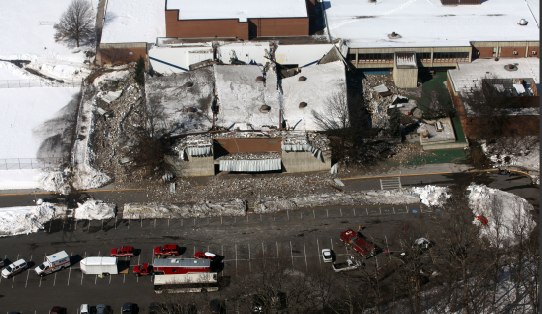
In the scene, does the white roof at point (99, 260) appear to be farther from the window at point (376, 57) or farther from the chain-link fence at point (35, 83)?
the window at point (376, 57)

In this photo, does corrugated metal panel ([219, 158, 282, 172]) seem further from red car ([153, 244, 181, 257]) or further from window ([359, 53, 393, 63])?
window ([359, 53, 393, 63])

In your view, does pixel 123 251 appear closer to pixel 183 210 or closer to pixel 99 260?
pixel 99 260

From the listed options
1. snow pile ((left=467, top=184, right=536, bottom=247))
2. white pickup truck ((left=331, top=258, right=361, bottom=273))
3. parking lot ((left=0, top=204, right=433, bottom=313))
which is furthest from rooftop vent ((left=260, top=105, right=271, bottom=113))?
snow pile ((left=467, top=184, right=536, bottom=247))

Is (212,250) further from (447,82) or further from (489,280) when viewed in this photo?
(447,82)

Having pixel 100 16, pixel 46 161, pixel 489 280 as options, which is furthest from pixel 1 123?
pixel 489 280

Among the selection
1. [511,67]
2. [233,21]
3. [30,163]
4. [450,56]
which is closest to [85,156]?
[30,163]

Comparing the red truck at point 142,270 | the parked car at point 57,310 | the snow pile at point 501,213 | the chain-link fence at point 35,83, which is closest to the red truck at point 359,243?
the snow pile at point 501,213
